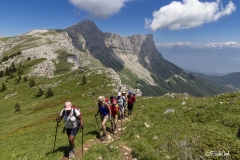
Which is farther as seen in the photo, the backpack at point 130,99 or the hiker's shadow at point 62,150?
the backpack at point 130,99

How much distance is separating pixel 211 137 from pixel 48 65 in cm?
11423

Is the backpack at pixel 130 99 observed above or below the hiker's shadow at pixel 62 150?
above

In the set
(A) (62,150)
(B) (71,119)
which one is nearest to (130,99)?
(A) (62,150)

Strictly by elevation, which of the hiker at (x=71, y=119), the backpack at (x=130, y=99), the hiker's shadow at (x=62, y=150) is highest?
the hiker at (x=71, y=119)

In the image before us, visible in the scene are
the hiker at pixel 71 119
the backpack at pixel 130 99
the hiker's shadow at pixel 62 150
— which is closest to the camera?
the hiker at pixel 71 119

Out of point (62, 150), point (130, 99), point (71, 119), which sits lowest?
point (62, 150)

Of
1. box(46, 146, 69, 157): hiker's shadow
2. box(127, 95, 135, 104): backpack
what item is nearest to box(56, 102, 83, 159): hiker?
box(46, 146, 69, 157): hiker's shadow

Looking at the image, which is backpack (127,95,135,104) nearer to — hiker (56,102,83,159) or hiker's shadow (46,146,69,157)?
hiker's shadow (46,146,69,157)

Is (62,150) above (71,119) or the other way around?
the other way around

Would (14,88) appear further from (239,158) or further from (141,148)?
(239,158)

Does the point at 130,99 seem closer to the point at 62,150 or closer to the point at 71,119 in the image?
the point at 62,150

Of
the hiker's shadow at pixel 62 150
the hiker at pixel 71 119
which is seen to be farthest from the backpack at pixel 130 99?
the hiker at pixel 71 119

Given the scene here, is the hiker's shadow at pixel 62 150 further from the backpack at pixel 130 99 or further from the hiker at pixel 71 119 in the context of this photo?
the backpack at pixel 130 99

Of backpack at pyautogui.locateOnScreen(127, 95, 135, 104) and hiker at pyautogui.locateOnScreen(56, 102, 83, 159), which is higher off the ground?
hiker at pyautogui.locateOnScreen(56, 102, 83, 159)
